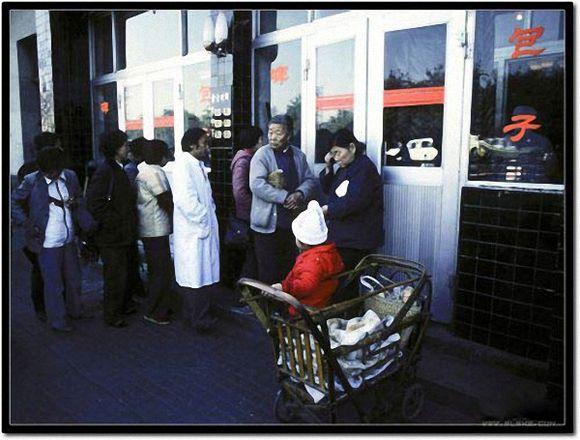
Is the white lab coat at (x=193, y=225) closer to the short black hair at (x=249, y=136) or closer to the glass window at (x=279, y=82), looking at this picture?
the short black hair at (x=249, y=136)

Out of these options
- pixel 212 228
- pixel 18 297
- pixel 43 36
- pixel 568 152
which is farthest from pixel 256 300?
pixel 43 36

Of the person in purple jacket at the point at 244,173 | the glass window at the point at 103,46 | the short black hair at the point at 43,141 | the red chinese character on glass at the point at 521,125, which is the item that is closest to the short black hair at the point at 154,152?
the person in purple jacket at the point at 244,173

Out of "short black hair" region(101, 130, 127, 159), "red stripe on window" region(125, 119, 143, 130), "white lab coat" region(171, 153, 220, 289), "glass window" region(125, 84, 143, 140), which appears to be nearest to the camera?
"white lab coat" region(171, 153, 220, 289)

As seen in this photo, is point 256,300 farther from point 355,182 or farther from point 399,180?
point 399,180

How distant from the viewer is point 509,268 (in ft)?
11.6

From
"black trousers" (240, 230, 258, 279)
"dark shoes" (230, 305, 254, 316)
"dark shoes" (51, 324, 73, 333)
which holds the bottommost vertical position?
"dark shoes" (51, 324, 73, 333)

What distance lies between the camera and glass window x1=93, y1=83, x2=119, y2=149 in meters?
6.77

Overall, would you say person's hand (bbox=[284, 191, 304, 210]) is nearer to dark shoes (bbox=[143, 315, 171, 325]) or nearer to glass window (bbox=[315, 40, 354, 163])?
glass window (bbox=[315, 40, 354, 163])

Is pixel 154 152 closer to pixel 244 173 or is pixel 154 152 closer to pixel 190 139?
pixel 190 139

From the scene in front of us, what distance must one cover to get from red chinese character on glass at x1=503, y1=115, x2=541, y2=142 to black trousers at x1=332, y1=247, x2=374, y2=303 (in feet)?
4.61

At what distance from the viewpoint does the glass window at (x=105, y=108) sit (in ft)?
22.2

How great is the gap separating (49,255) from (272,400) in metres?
2.50

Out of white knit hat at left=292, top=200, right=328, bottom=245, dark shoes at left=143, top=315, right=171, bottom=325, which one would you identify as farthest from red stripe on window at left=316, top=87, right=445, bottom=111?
dark shoes at left=143, top=315, right=171, bottom=325

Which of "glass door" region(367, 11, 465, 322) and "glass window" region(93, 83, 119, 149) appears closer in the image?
"glass door" region(367, 11, 465, 322)
